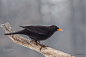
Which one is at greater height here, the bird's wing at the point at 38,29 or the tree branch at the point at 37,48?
the bird's wing at the point at 38,29

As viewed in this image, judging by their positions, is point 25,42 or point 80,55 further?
point 80,55

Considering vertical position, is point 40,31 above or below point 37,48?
above

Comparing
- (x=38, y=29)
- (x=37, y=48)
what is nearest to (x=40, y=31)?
(x=38, y=29)

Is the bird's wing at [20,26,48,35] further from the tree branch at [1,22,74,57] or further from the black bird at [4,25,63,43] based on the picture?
the tree branch at [1,22,74,57]

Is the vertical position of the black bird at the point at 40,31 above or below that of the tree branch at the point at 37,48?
above

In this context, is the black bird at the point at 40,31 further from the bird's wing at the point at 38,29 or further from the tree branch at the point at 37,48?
the tree branch at the point at 37,48

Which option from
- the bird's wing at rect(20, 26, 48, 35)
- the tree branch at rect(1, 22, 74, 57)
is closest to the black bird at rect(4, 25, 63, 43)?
the bird's wing at rect(20, 26, 48, 35)

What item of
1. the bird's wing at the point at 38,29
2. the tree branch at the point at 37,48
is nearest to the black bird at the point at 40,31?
the bird's wing at the point at 38,29

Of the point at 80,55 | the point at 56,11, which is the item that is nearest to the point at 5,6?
the point at 56,11

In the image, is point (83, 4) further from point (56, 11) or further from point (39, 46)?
point (39, 46)

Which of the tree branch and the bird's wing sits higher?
the bird's wing

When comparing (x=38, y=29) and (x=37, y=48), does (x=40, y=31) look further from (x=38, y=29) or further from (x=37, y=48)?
(x=37, y=48)
